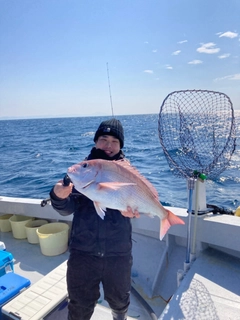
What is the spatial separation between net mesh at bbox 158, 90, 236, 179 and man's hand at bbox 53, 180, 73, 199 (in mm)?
1426

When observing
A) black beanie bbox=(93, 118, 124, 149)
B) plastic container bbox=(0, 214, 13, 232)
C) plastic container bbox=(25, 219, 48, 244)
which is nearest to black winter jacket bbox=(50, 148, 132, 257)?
black beanie bbox=(93, 118, 124, 149)

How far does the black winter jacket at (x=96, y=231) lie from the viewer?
216 cm

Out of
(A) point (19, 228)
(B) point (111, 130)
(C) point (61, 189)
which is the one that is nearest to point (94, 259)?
(C) point (61, 189)

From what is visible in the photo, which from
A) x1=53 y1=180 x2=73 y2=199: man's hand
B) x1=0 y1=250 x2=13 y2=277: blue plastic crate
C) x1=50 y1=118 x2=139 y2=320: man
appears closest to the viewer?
x1=53 y1=180 x2=73 y2=199: man's hand

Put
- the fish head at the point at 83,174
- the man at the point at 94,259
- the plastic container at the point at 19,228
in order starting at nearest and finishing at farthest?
the fish head at the point at 83,174 → the man at the point at 94,259 → the plastic container at the point at 19,228

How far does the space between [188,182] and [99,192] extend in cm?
139

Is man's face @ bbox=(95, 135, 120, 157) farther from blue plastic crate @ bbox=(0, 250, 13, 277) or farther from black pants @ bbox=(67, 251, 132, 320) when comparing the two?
blue plastic crate @ bbox=(0, 250, 13, 277)

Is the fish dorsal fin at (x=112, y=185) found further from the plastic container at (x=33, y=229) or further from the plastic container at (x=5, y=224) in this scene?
the plastic container at (x=5, y=224)

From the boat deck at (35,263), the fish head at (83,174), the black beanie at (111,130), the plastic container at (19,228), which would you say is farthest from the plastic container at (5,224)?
the fish head at (83,174)

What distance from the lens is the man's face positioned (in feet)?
8.02

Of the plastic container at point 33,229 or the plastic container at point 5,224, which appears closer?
the plastic container at point 33,229

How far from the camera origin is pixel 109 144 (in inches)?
97.0

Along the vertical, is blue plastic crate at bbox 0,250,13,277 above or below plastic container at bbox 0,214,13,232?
above

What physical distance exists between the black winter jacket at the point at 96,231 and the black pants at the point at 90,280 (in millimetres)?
71
